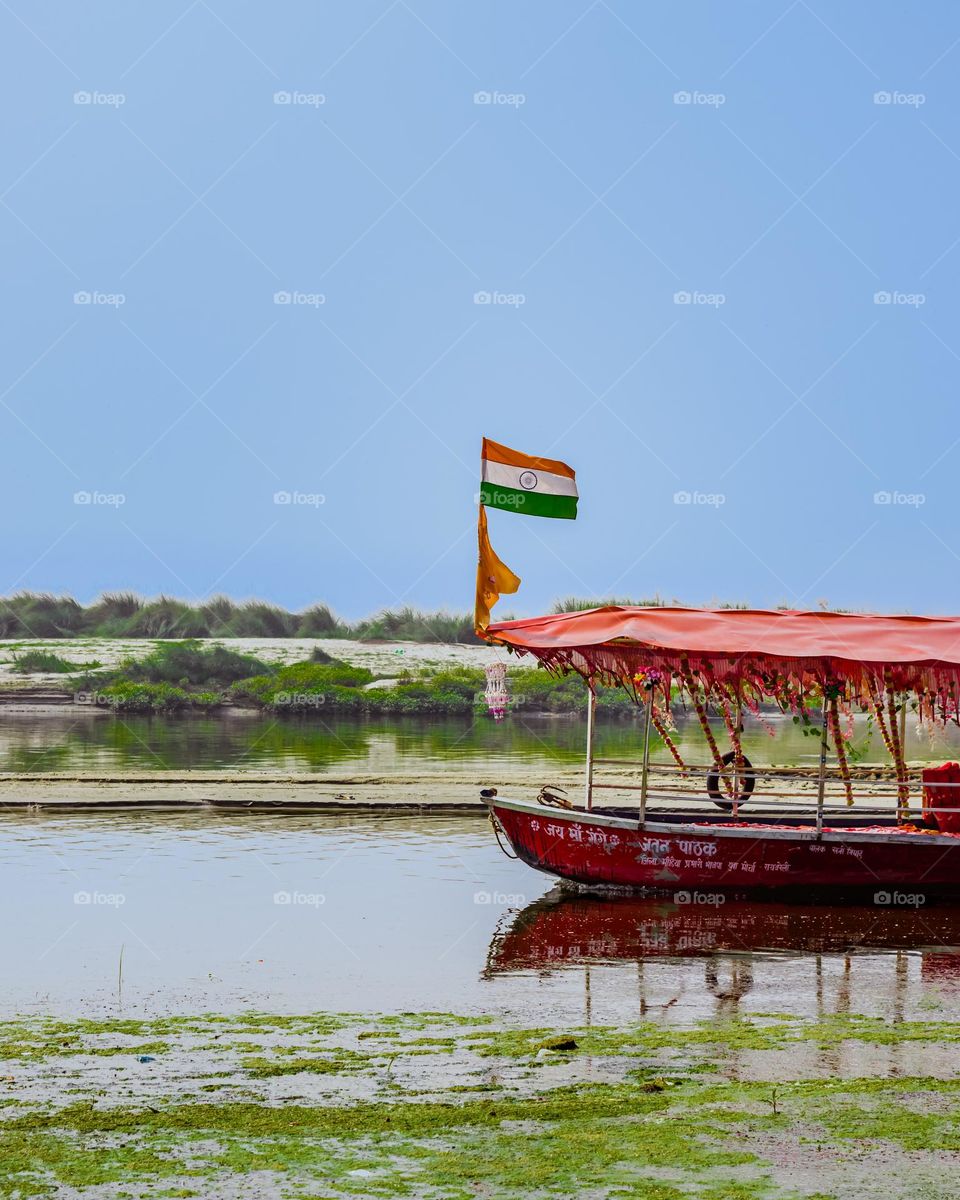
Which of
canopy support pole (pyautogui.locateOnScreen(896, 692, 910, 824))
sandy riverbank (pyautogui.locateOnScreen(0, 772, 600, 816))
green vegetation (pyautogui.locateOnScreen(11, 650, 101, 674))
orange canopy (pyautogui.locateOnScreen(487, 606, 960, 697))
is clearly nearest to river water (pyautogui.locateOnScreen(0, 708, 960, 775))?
sandy riverbank (pyautogui.locateOnScreen(0, 772, 600, 816))

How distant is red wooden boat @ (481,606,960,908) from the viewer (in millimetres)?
14266

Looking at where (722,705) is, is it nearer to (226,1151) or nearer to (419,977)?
(419,977)

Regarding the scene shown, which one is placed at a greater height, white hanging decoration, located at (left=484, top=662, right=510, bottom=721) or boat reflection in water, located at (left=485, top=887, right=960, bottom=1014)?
white hanging decoration, located at (left=484, top=662, right=510, bottom=721)

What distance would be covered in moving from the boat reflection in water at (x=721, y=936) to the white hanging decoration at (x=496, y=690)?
2104 millimetres

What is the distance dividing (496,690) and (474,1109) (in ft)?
28.3

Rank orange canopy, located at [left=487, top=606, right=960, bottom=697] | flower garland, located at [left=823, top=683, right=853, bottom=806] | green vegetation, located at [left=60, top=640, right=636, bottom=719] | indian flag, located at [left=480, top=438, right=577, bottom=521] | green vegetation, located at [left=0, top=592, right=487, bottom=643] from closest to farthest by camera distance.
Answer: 1. orange canopy, located at [left=487, top=606, right=960, bottom=697]
2. flower garland, located at [left=823, top=683, right=853, bottom=806]
3. indian flag, located at [left=480, top=438, right=577, bottom=521]
4. green vegetation, located at [left=60, top=640, right=636, bottom=719]
5. green vegetation, located at [left=0, top=592, right=487, bottom=643]

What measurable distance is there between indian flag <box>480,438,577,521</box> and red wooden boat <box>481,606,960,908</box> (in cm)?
127

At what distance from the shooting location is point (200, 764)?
28.8m

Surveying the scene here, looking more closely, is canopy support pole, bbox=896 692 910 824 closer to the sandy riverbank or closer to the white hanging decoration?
the white hanging decoration

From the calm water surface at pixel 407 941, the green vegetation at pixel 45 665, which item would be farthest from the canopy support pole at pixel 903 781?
the green vegetation at pixel 45 665

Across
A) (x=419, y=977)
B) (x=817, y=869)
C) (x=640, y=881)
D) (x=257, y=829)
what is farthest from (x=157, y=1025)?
(x=257, y=829)

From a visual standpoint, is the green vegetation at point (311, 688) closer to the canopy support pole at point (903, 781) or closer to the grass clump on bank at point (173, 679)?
the grass clump on bank at point (173, 679)

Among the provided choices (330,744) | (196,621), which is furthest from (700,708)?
(196,621)

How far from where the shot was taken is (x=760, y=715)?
14.8m
